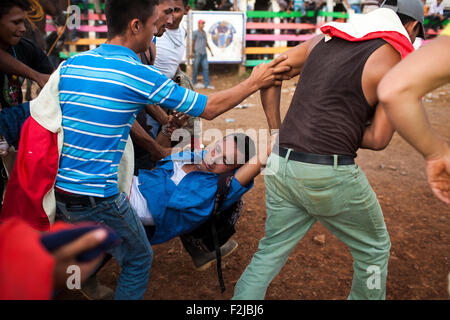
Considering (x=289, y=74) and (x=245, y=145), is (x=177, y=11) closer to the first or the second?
(x=245, y=145)

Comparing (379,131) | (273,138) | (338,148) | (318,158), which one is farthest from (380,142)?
(273,138)

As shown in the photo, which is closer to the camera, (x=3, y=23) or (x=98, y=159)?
(x=98, y=159)

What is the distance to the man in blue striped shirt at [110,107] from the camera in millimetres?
1844

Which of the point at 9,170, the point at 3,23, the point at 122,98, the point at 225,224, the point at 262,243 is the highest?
the point at 3,23

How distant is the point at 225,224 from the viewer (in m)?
2.83

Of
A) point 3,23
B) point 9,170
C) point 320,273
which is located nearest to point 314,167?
point 320,273

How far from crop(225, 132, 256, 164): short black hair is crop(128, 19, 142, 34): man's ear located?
1.21 m

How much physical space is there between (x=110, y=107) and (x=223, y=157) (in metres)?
1.23

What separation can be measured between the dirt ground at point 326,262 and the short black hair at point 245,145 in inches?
39.9

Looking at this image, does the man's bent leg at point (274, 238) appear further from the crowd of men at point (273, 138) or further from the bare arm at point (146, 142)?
the bare arm at point (146, 142)

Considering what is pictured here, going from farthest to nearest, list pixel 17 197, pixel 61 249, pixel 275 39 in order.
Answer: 1. pixel 275 39
2. pixel 17 197
3. pixel 61 249

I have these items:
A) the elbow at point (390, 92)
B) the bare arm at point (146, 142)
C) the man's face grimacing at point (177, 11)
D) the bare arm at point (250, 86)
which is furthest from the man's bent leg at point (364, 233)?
the man's face grimacing at point (177, 11)

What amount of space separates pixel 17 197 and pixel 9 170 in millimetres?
579
